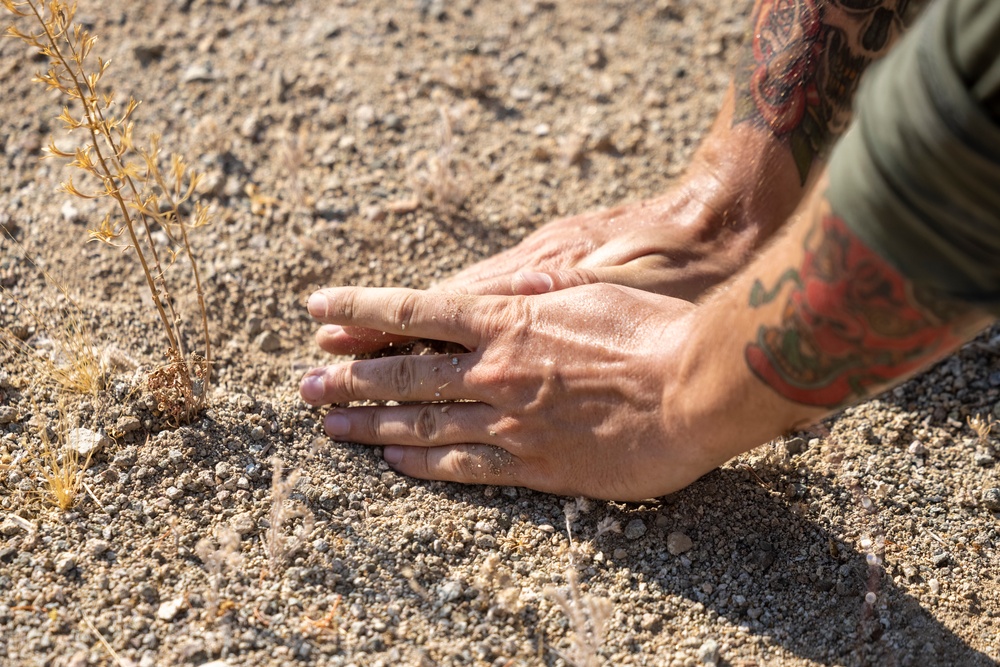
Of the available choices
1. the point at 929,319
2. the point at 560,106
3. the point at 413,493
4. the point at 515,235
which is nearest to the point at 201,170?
the point at 515,235

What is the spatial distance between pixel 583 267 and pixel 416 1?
1935mm

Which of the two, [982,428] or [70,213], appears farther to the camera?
[70,213]

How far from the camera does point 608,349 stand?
2102 mm

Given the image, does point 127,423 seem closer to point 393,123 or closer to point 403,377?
point 403,377

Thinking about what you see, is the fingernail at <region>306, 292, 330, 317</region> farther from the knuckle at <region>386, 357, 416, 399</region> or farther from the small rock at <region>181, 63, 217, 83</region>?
the small rock at <region>181, 63, 217, 83</region>

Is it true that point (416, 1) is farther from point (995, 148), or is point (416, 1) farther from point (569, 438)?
point (995, 148)

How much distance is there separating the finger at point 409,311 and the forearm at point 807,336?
60 cm

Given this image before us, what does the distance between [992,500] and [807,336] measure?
1.03 metres

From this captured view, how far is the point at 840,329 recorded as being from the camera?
1559 millimetres

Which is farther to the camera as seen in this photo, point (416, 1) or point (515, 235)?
point (416, 1)

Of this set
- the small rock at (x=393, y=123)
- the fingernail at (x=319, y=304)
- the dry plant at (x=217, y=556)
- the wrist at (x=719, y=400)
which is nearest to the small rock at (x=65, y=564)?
the dry plant at (x=217, y=556)

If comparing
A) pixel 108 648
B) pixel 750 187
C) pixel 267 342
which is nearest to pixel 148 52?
pixel 267 342

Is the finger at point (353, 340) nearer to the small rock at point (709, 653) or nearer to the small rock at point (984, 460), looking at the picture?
the small rock at point (709, 653)

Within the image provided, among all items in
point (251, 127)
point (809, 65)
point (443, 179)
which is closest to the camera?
point (809, 65)
